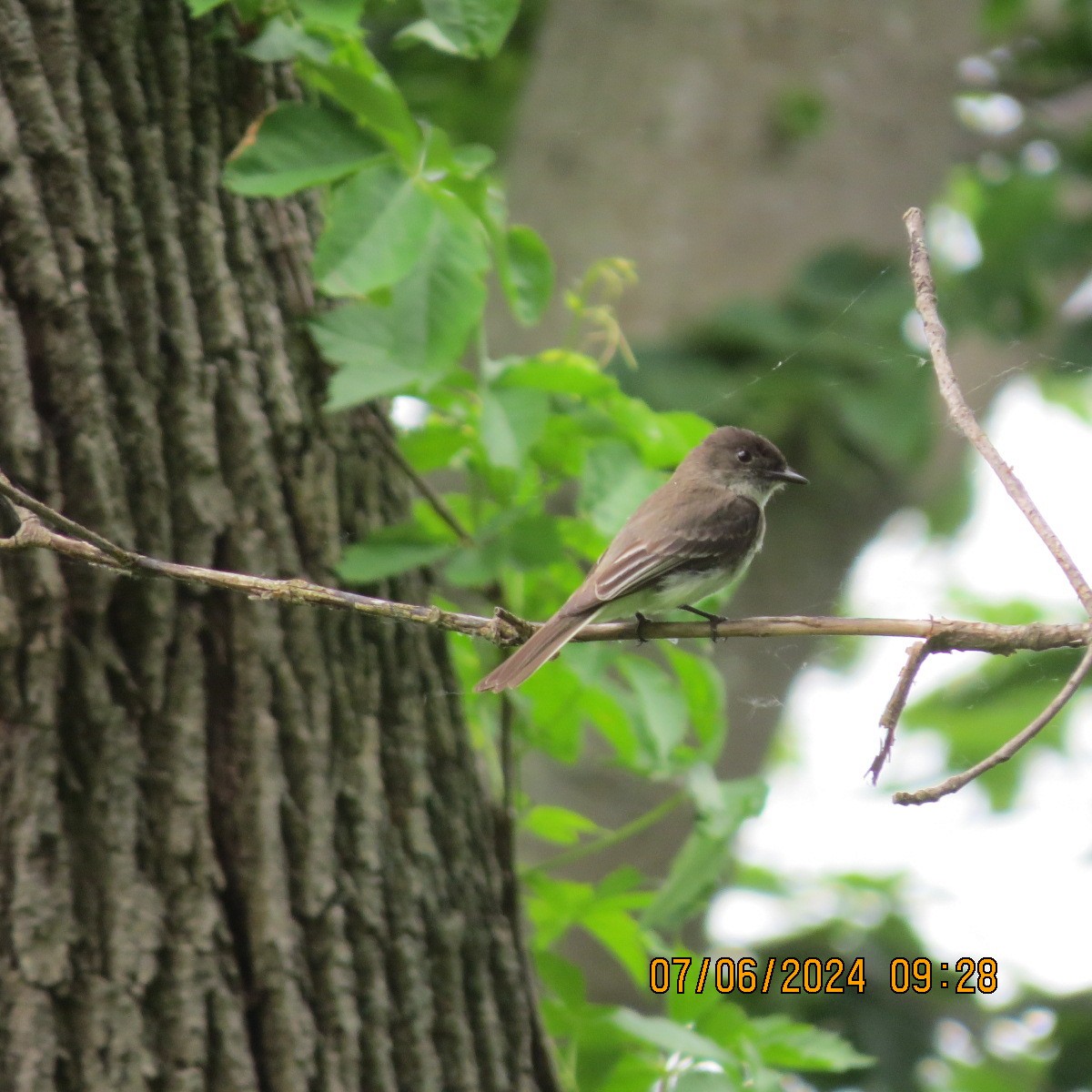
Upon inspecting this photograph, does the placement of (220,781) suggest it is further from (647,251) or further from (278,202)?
(647,251)


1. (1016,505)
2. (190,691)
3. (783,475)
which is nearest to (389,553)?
(190,691)

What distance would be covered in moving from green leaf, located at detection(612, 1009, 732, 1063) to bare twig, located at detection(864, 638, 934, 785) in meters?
1.22

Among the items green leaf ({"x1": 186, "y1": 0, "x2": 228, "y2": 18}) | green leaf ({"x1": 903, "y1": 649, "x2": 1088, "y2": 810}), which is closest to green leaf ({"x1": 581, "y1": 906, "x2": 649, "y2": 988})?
green leaf ({"x1": 186, "y1": 0, "x2": 228, "y2": 18})

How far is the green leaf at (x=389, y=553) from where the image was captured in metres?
2.96

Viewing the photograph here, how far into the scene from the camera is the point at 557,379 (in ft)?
10.0

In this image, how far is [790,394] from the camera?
526cm

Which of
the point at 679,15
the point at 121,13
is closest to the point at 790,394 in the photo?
the point at 679,15

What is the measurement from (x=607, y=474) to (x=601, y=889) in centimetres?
111

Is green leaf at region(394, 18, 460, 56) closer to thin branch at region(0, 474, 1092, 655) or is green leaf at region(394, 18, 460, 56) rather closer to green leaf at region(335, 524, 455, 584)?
green leaf at region(335, 524, 455, 584)

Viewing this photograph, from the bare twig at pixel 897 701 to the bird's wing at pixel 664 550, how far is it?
130 centimetres

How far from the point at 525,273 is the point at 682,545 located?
3.31 ft

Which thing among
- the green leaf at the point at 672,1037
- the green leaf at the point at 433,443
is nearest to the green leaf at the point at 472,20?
the green leaf at the point at 433,443

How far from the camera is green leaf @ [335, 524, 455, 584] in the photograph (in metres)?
2.96
